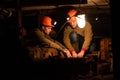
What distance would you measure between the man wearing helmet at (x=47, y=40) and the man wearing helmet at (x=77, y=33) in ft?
1.24

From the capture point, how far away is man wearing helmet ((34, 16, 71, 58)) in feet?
35.1

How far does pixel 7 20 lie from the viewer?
383 inches

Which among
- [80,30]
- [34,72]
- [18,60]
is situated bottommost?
[34,72]

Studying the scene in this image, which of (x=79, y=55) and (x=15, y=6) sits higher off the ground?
(x=15, y=6)

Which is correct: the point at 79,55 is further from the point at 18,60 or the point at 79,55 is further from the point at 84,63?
the point at 18,60

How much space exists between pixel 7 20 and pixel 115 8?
7.77 metres

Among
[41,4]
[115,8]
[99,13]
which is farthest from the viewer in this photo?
[99,13]

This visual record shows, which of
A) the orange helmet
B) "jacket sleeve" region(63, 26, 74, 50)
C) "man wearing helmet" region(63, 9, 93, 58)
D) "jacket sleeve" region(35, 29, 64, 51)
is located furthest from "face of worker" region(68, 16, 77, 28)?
"jacket sleeve" region(35, 29, 64, 51)

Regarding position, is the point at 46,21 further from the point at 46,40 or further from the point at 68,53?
the point at 68,53

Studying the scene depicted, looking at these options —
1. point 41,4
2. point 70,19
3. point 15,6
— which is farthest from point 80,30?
point 15,6

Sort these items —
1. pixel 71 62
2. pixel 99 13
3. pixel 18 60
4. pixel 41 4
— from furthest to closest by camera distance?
pixel 99 13 → pixel 71 62 → pixel 41 4 → pixel 18 60

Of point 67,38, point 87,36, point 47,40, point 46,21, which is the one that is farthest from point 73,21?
point 47,40

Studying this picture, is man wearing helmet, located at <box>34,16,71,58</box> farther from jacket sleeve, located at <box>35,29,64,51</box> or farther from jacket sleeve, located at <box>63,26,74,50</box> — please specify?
jacket sleeve, located at <box>63,26,74,50</box>

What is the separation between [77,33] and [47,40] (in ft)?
5.12
